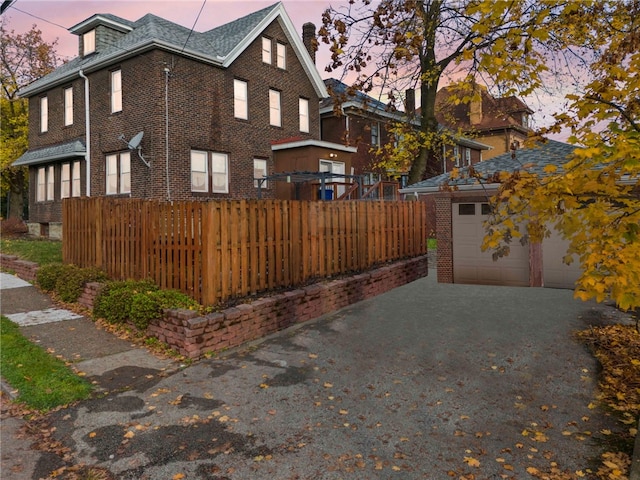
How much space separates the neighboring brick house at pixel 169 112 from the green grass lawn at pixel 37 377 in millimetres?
10375

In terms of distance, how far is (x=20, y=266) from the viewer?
11.6 meters

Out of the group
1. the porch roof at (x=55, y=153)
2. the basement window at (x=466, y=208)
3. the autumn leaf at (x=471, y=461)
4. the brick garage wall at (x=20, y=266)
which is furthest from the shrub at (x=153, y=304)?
the porch roof at (x=55, y=153)

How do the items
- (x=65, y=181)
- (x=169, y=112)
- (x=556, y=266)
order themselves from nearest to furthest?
(x=556, y=266), (x=169, y=112), (x=65, y=181)

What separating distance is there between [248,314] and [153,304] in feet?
5.00

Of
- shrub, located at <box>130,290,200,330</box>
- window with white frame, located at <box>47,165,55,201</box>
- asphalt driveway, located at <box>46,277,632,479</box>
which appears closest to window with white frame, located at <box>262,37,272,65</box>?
window with white frame, located at <box>47,165,55,201</box>

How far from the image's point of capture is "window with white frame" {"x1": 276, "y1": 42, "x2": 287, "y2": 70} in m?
21.3

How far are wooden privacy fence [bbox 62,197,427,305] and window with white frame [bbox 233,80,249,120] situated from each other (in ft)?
31.5

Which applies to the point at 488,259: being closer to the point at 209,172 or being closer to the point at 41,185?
the point at 209,172

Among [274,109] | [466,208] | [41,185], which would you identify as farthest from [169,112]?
[466,208]

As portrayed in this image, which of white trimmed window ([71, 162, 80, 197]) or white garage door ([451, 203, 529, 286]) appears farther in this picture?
white trimmed window ([71, 162, 80, 197])

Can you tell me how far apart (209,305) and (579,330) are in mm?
6684

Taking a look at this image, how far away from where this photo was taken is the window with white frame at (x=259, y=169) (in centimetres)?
1991

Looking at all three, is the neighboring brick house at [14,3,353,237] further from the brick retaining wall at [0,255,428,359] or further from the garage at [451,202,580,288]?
the garage at [451,202,580,288]

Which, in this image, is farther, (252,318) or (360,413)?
(252,318)
